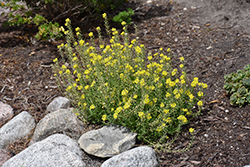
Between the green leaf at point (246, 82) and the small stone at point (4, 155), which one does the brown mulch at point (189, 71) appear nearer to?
the small stone at point (4, 155)

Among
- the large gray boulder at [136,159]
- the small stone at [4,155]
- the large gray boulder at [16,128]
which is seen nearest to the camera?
the large gray boulder at [136,159]

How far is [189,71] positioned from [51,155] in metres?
2.66

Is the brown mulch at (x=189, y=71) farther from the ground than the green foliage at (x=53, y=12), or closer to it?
closer to it

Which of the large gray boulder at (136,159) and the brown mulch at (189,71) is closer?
the large gray boulder at (136,159)

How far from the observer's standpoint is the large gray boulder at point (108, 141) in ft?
10.3

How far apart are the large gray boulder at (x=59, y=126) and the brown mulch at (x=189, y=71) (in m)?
0.42

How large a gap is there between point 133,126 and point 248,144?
143 cm

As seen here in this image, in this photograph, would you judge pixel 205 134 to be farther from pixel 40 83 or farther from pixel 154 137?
pixel 40 83

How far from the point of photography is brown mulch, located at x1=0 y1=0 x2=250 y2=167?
3.06m

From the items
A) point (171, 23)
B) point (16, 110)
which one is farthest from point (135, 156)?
point (171, 23)

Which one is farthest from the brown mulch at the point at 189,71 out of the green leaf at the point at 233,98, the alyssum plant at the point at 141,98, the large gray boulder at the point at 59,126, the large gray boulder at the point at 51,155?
the large gray boulder at the point at 51,155

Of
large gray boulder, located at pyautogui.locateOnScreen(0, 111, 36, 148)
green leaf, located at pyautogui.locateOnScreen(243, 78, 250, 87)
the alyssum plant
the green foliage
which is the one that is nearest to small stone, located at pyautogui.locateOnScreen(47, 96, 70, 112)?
large gray boulder, located at pyautogui.locateOnScreen(0, 111, 36, 148)

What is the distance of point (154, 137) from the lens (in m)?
3.27

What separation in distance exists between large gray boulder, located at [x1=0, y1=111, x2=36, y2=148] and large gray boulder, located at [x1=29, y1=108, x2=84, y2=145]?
0.25m
